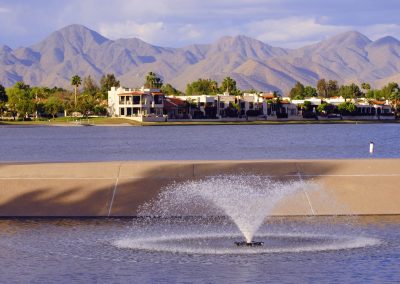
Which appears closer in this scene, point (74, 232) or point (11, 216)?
point (74, 232)

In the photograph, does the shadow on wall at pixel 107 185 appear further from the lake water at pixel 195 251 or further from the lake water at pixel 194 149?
the lake water at pixel 194 149

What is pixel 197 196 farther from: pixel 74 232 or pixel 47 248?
pixel 47 248

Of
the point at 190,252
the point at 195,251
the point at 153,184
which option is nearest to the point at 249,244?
the point at 195,251

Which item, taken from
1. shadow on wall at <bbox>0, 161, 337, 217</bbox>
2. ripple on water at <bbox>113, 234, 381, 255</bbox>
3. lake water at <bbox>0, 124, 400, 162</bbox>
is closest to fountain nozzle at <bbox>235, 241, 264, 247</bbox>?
ripple on water at <bbox>113, 234, 381, 255</bbox>

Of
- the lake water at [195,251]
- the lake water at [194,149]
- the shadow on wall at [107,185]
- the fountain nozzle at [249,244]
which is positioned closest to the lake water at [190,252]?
the lake water at [195,251]

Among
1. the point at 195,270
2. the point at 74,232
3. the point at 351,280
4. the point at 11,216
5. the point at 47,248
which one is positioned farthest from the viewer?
the point at 11,216

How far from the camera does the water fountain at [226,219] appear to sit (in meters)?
23.5

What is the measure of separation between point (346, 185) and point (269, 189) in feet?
8.41

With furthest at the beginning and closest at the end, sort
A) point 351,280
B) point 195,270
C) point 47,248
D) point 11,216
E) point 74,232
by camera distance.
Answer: point 11,216, point 74,232, point 47,248, point 195,270, point 351,280

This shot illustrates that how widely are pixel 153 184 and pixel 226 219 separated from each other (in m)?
2.72

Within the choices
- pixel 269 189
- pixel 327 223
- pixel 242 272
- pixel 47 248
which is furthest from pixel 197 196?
pixel 242 272

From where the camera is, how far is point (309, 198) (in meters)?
28.3

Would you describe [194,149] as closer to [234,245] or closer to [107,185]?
[107,185]

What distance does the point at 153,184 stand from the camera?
29000mm
